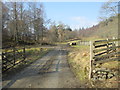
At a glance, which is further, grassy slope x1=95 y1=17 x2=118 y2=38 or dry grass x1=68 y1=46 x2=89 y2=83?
grassy slope x1=95 y1=17 x2=118 y2=38

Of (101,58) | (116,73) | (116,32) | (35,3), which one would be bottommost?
(116,73)

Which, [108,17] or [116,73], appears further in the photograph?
[108,17]

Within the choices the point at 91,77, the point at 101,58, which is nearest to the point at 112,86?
the point at 91,77

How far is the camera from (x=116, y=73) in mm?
4668

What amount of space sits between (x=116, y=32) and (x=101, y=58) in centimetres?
1533

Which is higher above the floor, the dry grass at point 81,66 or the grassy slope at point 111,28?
the grassy slope at point 111,28

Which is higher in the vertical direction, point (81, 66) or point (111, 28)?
point (111, 28)

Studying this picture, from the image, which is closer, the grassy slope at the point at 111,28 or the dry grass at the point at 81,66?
the dry grass at the point at 81,66

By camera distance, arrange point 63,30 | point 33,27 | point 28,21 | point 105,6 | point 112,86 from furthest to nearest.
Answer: point 63,30 < point 33,27 < point 28,21 < point 105,6 < point 112,86

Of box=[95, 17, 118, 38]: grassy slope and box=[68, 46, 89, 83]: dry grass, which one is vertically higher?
box=[95, 17, 118, 38]: grassy slope

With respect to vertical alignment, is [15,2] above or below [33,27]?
above

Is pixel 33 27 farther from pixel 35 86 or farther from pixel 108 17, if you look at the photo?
pixel 35 86

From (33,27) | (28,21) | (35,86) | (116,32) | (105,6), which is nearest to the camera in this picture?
(35,86)

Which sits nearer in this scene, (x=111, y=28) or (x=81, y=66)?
(x=81, y=66)
